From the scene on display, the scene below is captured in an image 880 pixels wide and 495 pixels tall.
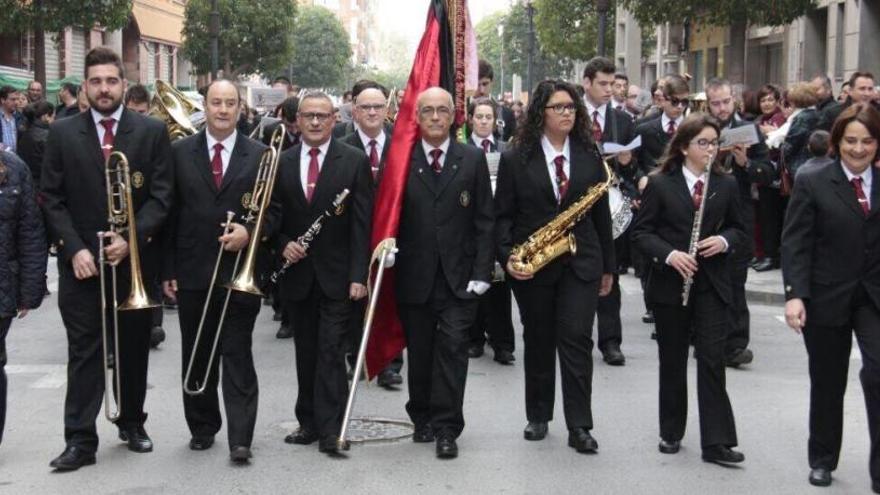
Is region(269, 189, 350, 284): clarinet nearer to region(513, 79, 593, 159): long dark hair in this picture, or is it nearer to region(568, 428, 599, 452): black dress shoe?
region(513, 79, 593, 159): long dark hair

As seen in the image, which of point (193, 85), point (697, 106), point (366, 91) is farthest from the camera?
point (193, 85)

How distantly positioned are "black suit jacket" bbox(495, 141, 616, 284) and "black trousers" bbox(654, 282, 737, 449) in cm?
49

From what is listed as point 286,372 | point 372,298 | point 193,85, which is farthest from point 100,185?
point 193,85

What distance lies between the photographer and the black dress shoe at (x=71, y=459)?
25.5 feet

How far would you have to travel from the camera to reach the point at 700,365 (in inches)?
319

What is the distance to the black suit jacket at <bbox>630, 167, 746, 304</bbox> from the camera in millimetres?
8156

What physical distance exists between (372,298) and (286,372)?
2.91 metres

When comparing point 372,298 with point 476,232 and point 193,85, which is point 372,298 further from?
point 193,85

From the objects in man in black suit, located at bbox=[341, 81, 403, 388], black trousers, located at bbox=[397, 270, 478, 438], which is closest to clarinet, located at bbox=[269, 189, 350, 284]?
black trousers, located at bbox=[397, 270, 478, 438]

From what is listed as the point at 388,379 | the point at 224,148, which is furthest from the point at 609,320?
the point at 224,148

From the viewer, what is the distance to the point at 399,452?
8289mm

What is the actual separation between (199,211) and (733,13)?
2229cm

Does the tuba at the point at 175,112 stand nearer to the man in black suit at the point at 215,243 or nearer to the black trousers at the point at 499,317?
the black trousers at the point at 499,317

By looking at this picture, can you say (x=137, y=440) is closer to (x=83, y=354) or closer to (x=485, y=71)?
(x=83, y=354)
